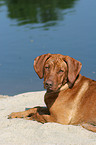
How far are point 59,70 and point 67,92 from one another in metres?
0.61

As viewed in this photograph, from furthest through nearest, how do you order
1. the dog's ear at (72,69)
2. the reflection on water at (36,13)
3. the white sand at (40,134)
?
the reflection on water at (36,13) → the dog's ear at (72,69) → the white sand at (40,134)

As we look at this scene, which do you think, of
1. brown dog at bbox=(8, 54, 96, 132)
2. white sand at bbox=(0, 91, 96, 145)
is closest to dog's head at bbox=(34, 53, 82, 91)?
brown dog at bbox=(8, 54, 96, 132)

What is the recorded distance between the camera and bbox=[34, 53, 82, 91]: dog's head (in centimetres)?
684

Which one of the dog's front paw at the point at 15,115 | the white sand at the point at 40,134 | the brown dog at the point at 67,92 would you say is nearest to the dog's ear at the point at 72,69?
the brown dog at the point at 67,92

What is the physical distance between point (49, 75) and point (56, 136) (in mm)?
1270

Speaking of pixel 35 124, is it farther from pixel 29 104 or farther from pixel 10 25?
pixel 10 25

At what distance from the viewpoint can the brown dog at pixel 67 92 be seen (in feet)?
22.7

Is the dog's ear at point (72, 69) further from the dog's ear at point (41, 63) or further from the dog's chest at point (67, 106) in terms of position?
the dog's ear at point (41, 63)

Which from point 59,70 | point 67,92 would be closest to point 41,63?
point 59,70

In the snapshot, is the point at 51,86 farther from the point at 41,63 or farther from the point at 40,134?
the point at 40,134

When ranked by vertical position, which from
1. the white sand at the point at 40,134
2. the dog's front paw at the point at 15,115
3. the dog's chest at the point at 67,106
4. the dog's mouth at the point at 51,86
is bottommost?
the dog's front paw at the point at 15,115

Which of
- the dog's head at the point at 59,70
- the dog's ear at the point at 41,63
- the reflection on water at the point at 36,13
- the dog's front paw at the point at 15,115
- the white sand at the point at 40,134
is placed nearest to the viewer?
the white sand at the point at 40,134

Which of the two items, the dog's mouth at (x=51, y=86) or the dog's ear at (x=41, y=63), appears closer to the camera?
the dog's mouth at (x=51, y=86)

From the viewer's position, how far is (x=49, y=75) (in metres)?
6.89
